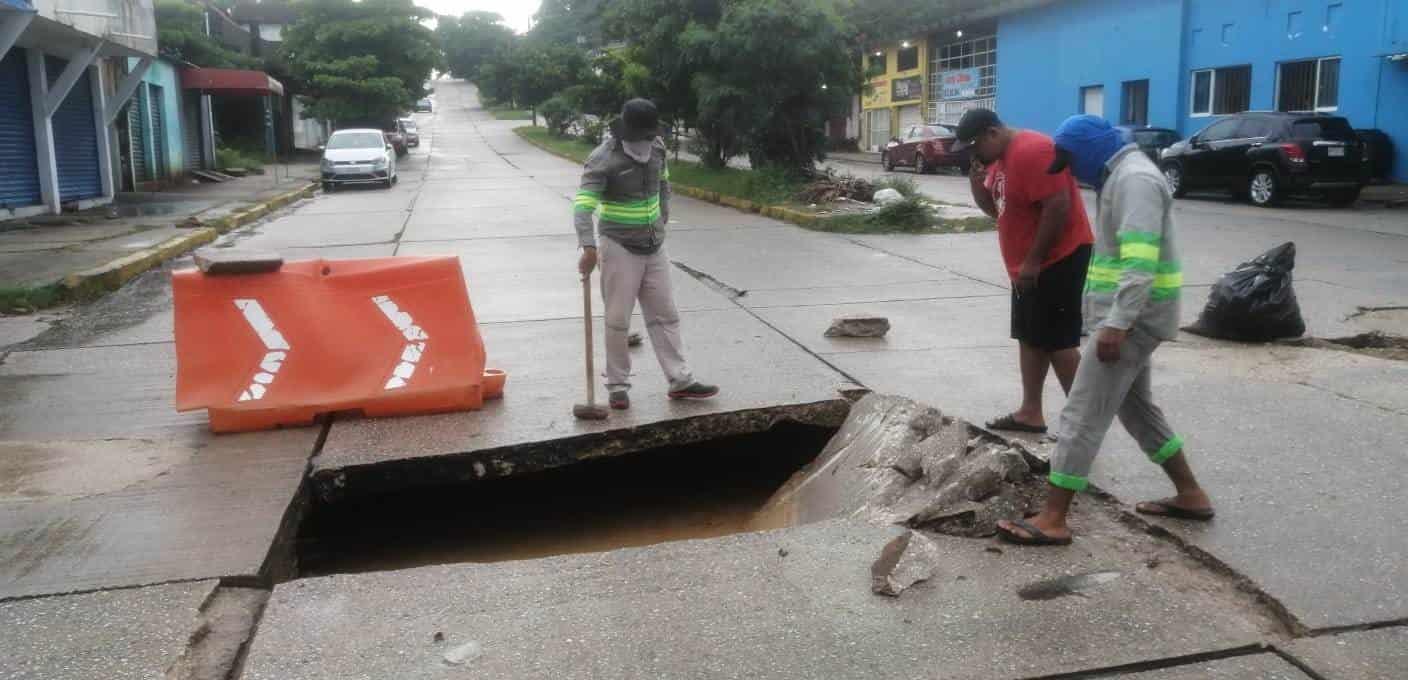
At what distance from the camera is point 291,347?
5949 millimetres

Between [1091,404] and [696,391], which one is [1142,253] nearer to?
[1091,404]

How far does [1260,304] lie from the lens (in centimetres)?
759

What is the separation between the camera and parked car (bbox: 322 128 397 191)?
93.9ft

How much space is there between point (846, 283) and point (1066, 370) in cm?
551

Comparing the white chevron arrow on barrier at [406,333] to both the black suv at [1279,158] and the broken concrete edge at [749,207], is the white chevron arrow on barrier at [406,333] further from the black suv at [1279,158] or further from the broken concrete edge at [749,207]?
the black suv at [1279,158]

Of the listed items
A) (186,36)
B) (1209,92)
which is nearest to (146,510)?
(1209,92)

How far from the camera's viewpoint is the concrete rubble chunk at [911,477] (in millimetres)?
4516

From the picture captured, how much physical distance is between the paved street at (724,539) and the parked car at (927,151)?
22986mm

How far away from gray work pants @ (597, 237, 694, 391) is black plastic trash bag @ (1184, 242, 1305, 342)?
3.93m

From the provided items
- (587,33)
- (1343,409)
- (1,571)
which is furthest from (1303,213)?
(587,33)

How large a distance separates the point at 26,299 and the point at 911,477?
8.60 m

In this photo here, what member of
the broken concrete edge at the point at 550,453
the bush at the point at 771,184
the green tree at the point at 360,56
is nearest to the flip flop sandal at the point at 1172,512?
the broken concrete edge at the point at 550,453

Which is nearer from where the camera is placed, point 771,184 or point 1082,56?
point 771,184

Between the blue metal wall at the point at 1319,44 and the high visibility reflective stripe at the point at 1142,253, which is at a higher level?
the blue metal wall at the point at 1319,44
